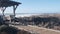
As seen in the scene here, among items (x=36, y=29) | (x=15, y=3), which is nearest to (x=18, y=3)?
(x=15, y=3)

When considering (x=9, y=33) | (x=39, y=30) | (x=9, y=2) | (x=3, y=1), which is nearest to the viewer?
(x=9, y=33)

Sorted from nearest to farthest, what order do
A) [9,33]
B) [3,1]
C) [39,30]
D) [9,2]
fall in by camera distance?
[9,33] < [39,30] < [3,1] < [9,2]

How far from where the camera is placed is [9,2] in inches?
1035

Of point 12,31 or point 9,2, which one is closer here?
point 12,31

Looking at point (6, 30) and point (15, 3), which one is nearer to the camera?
point (6, 30)

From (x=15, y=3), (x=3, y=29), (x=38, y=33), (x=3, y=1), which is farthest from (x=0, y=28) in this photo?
(x=15, y=3)

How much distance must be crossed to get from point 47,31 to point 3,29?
3.57 meters

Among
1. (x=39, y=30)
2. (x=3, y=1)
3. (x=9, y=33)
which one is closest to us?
(x=9, y=33)

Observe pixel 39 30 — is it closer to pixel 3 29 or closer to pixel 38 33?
pixel 38 33

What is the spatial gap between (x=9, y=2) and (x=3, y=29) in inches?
403

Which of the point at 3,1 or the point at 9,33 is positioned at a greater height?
the point at 3,1

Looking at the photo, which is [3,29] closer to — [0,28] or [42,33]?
[0,28]

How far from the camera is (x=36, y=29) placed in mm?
17922

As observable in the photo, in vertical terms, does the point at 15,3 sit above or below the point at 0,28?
above
